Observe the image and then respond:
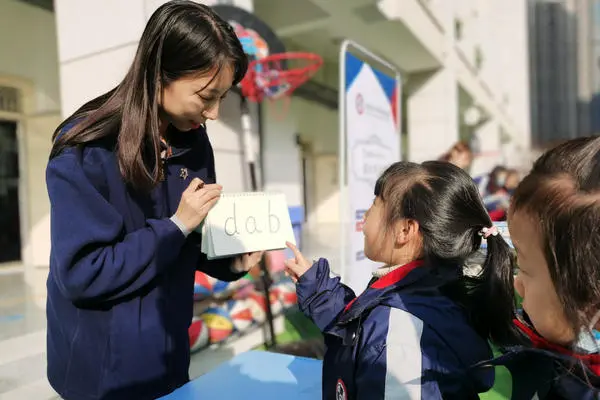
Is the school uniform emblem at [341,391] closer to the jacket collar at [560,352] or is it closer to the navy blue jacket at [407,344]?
the navy blue jacket at [407,344]

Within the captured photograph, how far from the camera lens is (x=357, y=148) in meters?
2.36

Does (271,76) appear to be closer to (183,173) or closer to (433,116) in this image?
(183,173)

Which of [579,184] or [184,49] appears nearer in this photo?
[579,184]

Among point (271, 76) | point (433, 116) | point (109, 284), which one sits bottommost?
point (109, 284)

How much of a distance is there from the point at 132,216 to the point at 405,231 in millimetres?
676

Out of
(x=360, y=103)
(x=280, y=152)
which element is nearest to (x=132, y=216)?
(x=360, y=103)

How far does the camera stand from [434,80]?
7.90m

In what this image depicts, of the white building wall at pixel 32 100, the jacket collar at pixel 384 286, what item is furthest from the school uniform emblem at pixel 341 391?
the white building wall at pixel 32 100

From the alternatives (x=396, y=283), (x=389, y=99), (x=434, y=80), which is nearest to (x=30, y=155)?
(x=389, y=99)

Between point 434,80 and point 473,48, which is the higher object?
point 473,48

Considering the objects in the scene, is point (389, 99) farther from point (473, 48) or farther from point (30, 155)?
point (473, 48)

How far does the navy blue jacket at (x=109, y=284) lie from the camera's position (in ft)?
3.02

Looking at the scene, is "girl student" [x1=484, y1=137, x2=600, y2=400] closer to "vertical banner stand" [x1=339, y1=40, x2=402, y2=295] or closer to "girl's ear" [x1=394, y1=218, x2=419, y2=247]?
"girl's ear" [x1=394, y1=218, x2=419, y2=247]

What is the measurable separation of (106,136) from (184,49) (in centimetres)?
29
